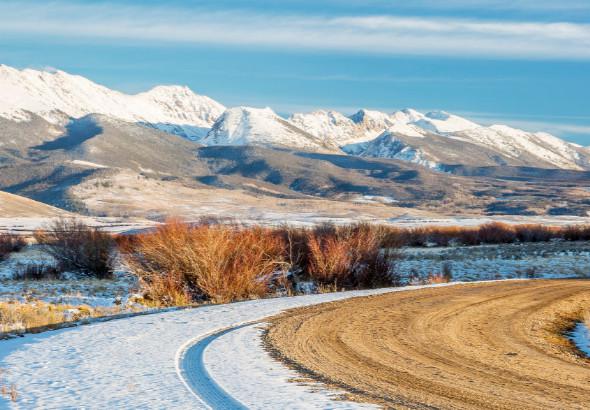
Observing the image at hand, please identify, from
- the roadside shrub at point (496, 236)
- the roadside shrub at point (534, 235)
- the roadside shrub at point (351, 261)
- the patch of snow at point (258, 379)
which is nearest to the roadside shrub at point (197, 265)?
the roadside shrub at point (351, 261)

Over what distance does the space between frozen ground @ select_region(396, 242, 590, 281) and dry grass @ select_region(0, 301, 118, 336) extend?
1611 cm

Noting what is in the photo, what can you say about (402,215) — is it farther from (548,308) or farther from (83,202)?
(548,308)

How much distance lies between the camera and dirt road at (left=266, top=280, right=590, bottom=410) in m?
9.01

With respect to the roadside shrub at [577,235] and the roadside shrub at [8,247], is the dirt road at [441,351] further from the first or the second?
the roadside shrub at [577,235]

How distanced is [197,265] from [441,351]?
9.66 m

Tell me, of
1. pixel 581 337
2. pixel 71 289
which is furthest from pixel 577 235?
pixel 581 337

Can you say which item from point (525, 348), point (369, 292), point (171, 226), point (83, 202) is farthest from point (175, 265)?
point (83, 202)

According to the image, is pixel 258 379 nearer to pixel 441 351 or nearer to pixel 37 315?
A: pixel 441 351

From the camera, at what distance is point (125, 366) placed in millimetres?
10453

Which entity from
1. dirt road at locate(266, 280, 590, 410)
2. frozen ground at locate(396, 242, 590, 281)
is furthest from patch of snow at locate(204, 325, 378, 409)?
frozen ground at locate(396, 242, 590, 281)

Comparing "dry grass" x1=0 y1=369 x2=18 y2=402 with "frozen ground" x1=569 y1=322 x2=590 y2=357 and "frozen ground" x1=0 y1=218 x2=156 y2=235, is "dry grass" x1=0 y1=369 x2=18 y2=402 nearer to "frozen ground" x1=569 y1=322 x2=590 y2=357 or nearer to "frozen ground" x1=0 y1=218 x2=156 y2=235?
"frozen ground" x1=569 y1=322 x2=590 y2=357

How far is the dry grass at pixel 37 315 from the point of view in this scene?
14242mm

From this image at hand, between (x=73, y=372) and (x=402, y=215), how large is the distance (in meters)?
165

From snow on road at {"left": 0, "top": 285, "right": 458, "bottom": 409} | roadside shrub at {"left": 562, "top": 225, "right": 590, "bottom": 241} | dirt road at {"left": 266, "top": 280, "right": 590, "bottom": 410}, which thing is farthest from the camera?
roadside shrub at {"left": 562, "top": 225, "right": 590, "bottom": 241}
